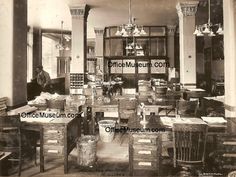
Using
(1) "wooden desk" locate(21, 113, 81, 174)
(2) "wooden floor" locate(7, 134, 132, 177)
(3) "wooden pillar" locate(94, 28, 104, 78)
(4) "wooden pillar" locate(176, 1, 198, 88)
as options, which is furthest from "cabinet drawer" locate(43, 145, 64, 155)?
(3) "wooden pillar" locate(94, 28, 104, 78)

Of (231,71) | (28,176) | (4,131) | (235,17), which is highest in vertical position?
(235,17)

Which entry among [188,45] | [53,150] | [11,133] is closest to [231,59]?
[53,150]

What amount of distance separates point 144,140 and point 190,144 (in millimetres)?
702

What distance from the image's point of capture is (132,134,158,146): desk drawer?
4.01 m

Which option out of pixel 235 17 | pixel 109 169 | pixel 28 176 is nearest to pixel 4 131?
pixel 28 176

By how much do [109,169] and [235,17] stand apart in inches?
136

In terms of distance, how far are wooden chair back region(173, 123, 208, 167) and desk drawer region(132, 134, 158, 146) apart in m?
0.43

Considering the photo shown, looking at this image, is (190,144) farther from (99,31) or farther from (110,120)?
(99,31)

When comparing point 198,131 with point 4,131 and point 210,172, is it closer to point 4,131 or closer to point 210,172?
point 210,172

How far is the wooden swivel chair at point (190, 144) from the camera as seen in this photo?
11.8ft

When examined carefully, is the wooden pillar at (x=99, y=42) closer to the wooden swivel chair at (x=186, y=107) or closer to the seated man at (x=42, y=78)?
the seated man at (x=42, y=78)

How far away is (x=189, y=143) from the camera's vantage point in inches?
142

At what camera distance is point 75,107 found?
6.37 metres

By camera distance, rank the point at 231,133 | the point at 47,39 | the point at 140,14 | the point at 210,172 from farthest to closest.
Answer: the point at 47,39 → the point at 140,14 → the point at 210,172 → the point at 231,133
